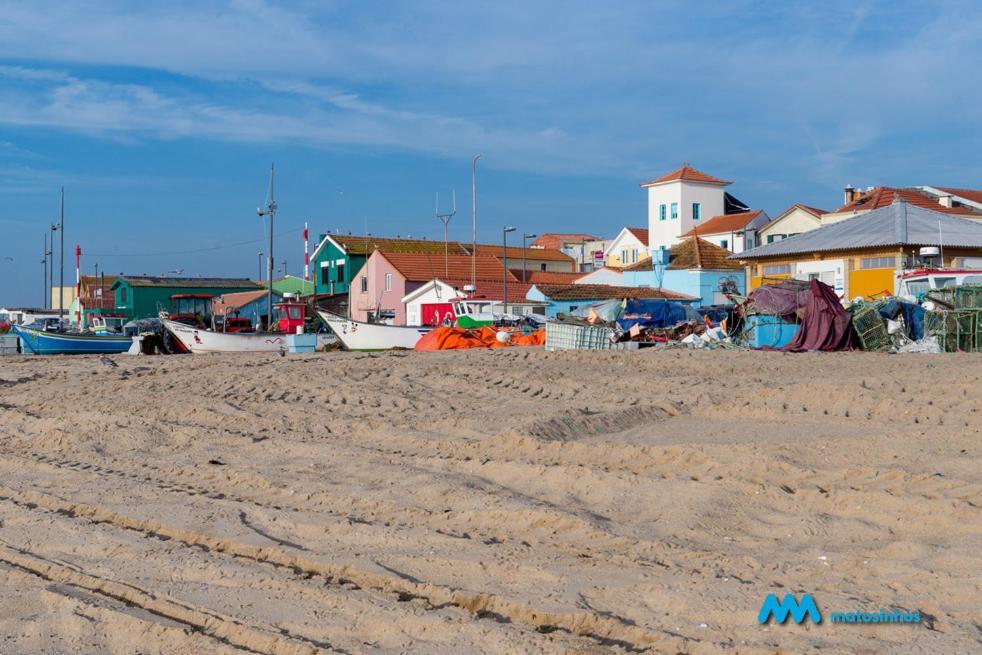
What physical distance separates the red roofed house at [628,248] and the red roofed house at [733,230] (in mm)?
4851

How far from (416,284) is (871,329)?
1186 inches

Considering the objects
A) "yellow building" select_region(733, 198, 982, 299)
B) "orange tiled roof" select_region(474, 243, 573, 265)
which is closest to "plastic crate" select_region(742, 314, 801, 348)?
"yellow building" select_region(733, 198, 982, 299)

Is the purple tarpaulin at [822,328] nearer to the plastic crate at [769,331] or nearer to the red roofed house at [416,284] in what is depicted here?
the plastic crate at [769,331]

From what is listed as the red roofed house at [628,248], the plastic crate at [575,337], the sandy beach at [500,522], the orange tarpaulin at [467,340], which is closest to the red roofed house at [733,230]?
the red roofed house at [628,248]

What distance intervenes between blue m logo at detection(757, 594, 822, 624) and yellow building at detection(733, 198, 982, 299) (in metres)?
25.1

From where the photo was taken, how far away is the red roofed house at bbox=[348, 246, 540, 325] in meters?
44.6

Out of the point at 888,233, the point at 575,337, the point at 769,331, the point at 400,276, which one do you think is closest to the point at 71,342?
the point at 400,276

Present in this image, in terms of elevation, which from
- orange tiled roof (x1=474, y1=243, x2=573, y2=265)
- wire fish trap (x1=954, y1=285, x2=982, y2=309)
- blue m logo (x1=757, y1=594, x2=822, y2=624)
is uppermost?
orange tiled roof (x1=474, y1=243, x2=573, y2=265)

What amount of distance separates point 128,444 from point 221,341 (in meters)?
22.0

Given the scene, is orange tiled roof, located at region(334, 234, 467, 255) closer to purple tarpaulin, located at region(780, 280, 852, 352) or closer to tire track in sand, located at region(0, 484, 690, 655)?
purple tarpaulin, located at region(780, 280, 852, 352)

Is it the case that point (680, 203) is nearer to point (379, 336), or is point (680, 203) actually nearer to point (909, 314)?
point (379, 336)

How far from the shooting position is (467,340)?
26.8 metres

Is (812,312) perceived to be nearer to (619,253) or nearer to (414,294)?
(414,294)

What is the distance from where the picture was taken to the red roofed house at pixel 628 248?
6450 centimetres
